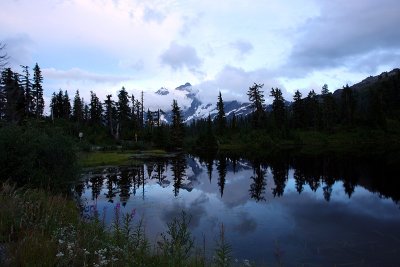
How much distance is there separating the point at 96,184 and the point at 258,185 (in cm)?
1321

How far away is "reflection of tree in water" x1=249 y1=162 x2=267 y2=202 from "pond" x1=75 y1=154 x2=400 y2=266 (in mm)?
69

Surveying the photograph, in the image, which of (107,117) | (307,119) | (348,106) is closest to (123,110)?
(107,117)

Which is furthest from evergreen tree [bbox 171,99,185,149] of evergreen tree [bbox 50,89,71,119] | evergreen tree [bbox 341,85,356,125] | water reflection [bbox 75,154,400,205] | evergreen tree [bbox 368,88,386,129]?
water reflection [bbox 75,154,400,205]

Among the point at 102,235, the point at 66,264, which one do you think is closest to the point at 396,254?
the point at 102,235

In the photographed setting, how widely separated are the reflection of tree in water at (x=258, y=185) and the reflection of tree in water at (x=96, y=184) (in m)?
10.7

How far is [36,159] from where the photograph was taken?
17219 millimetres

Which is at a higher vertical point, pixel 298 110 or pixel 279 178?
pixel 298 110

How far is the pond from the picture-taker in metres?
13.9

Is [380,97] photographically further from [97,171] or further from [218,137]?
[97,171]

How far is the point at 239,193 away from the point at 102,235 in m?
20.1

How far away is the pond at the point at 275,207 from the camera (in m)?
13.9

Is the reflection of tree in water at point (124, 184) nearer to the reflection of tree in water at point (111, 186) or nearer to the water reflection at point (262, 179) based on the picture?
the water reflection at point (262, 179)

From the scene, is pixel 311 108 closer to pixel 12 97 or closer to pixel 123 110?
pixel 123 110

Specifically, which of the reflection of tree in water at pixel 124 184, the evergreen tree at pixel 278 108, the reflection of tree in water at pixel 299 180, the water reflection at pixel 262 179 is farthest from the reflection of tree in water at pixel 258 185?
the evergreen tree at pixel 278 108
